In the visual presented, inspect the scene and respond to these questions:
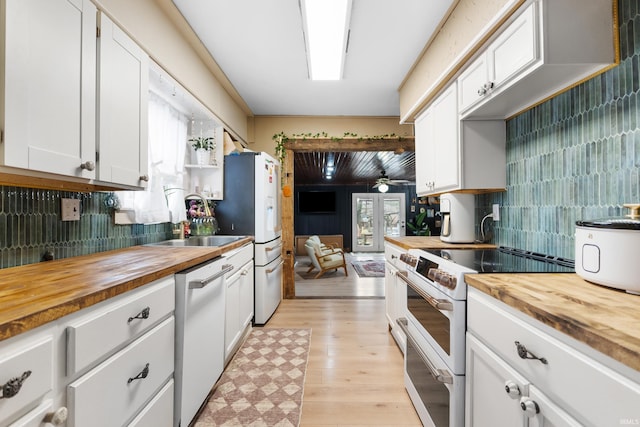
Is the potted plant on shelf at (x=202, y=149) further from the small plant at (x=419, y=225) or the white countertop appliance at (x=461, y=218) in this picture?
the small plant at (x=419, y=225)

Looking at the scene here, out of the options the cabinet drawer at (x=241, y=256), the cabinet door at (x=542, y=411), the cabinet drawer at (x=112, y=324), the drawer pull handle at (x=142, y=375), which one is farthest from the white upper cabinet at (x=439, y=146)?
the drawer pull handle at (x=142, y=375)

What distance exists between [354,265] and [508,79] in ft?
19.6

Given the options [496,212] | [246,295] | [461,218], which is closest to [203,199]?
→ [246,295]

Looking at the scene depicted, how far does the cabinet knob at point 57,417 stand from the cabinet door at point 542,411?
1.20 meters

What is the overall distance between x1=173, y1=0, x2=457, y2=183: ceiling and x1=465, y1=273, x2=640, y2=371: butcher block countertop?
185 centimetres

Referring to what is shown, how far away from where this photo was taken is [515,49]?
1425 millimetres

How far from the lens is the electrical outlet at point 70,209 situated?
1.57 m

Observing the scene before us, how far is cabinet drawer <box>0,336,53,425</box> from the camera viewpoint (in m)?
0.64

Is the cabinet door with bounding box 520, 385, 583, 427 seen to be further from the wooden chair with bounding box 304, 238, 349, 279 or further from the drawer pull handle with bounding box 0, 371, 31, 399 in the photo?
the wooden chair with bounding box 304, 238, 349, 279

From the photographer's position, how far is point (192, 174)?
3.13 m

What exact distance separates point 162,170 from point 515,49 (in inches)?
95.7


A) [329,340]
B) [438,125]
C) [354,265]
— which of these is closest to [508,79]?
[438,125]

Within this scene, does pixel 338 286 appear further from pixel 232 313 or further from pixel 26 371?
pixel 26 371

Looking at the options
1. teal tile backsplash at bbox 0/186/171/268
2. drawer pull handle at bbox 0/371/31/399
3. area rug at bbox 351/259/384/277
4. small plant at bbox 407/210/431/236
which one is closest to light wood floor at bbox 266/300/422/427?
drawer pull handle at bbox 0/371/31/399
